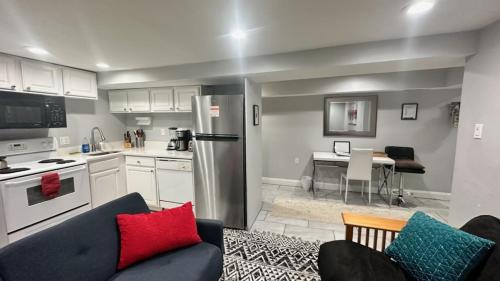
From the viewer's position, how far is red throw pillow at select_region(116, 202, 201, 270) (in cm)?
143

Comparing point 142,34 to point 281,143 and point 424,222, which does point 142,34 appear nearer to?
point 424,222

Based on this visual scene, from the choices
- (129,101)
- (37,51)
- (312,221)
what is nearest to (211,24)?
(37,51)

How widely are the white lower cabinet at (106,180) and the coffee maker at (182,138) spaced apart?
0.91 meters

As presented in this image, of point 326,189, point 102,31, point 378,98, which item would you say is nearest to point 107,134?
point 102,31

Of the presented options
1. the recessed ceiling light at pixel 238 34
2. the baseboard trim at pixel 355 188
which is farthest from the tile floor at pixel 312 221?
the recessed ceiling light at pixel 238 34

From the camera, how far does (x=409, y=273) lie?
1332mm

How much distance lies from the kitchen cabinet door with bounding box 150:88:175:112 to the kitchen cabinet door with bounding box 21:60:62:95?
1178mm

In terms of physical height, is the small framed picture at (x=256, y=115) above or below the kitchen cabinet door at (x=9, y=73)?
below

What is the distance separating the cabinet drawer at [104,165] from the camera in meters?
2.84

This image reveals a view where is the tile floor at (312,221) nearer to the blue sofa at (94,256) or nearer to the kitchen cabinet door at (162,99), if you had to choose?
the blue sofa at (94,256)

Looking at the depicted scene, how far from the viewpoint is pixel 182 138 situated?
11.3 ft

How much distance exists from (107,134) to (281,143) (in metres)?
3.39

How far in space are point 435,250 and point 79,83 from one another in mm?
4369

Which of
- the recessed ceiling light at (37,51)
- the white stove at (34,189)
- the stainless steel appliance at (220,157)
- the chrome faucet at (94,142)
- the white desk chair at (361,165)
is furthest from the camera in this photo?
the chrome faucet at (94,142)
